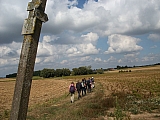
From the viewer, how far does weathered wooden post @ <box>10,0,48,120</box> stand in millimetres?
2607

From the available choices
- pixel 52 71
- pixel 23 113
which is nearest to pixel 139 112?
pixel 23 113

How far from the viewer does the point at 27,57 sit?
8.80ft

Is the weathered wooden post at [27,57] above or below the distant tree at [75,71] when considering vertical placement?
above

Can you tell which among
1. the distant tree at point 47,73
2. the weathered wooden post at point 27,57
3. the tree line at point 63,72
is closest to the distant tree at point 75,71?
the tree line at point 63,72

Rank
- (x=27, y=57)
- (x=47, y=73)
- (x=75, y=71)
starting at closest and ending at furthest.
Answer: (x=27, y=57)
(x=47, y=73)
(x=75, y=71)

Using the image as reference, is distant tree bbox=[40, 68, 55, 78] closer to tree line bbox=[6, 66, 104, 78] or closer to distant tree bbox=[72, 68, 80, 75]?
tree line bbox=[6, 66, 104, 78]

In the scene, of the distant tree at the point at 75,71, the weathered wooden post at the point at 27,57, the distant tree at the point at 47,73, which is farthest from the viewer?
the distant tree at the point at 75,71

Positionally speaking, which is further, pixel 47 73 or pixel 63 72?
pixel 63 72

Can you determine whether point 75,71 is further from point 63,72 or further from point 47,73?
point 47,73

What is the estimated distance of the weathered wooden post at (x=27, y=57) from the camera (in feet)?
8.55

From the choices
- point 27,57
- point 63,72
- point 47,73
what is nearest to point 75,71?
point 63,72

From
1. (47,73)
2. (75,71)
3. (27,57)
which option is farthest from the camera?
(75,71)

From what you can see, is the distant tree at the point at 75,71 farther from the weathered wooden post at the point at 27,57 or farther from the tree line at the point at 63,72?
the weathered wooden post at the point at 27,57

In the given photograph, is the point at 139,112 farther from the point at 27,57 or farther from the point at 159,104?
the point at 27,57
